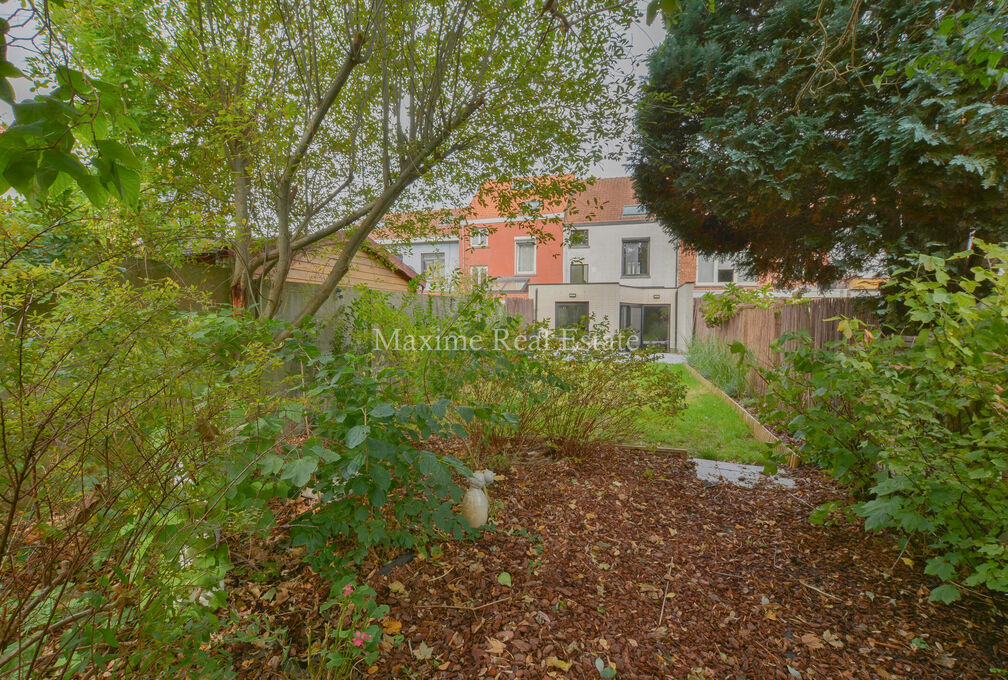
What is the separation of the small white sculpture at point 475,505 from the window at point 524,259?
480 inches

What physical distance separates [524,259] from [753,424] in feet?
35.0

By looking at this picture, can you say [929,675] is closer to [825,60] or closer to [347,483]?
[347,483]

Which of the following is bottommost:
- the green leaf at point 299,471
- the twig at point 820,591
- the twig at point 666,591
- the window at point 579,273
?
the twig at point 666,591

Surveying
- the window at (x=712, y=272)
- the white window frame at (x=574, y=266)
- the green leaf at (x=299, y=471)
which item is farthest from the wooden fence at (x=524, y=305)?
the green leaf at (x=299, y=471)

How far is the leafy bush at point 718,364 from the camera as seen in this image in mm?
5830

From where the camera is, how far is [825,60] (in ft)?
6.98

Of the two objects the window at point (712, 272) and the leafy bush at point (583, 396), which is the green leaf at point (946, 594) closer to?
the leafy bush at point (583, 396)

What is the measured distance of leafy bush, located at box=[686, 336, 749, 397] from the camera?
19.1ft

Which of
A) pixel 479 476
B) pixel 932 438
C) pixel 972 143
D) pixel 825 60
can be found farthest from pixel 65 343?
pixel 972 143

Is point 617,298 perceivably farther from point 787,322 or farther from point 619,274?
point 787,322

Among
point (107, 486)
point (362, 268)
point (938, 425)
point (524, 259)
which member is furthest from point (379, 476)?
point (524, 259)

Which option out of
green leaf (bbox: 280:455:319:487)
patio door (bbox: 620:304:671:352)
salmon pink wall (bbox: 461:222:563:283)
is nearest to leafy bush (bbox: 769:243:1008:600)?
green leaf (bbox: 280:455:319:487)

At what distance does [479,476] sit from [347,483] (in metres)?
1.05

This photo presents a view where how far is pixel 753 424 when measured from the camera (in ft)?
14.1
